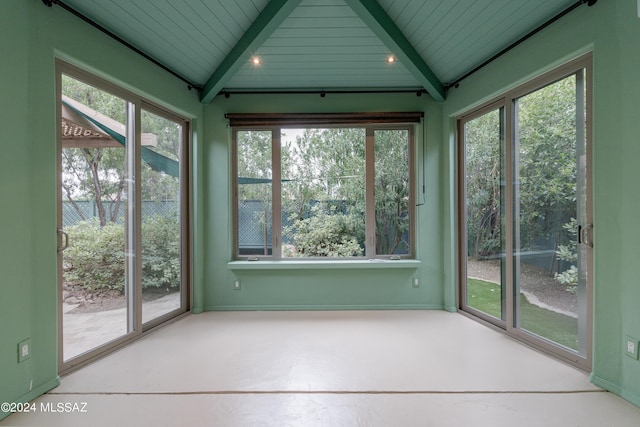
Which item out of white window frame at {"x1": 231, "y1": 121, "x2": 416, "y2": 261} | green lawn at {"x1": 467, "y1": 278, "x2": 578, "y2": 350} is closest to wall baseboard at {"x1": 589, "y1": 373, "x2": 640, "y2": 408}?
green lawn at {"x1": 467, "y1": 278, "x2": 578, "y2": 350}

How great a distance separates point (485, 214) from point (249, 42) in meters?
3.04

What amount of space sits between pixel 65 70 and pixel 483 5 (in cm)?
335

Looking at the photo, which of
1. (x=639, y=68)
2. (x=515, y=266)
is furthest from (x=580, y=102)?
(x=515, y=266)

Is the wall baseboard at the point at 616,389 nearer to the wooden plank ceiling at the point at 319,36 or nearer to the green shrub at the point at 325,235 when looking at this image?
the green shrub at the point at 325,235

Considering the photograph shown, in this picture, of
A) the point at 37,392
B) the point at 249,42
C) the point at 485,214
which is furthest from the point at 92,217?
the point at 485,214

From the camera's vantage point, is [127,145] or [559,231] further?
[127,145]

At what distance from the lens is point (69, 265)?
7.52 feet

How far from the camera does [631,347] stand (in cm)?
187

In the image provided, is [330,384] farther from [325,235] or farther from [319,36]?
[319,36]

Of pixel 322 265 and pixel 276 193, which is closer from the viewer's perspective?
pixel 322 265

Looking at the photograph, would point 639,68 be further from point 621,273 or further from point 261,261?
point 261,261

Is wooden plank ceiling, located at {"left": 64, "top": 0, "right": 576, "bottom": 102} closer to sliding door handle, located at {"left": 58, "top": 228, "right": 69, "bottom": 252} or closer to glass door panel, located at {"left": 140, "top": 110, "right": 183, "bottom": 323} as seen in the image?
glass door panel, located at {"left": 140, "top": 110, "right": 183, "bottom": 323}

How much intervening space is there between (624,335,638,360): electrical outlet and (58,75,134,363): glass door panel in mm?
3913

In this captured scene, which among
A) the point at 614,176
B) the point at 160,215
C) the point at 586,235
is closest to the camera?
the point at 614,176
